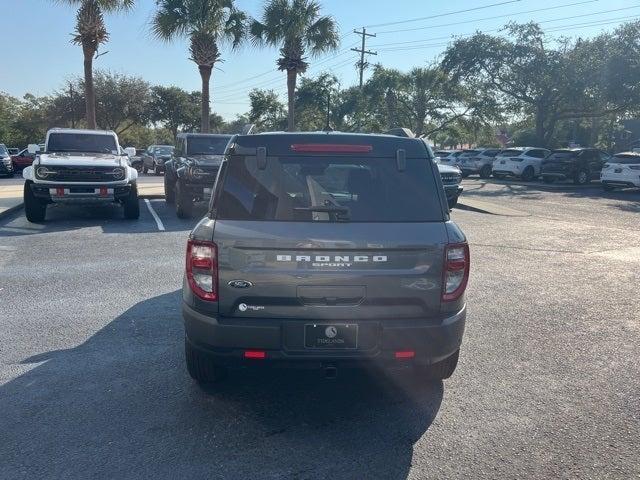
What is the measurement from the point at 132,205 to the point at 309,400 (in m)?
9.60

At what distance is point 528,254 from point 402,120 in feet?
117

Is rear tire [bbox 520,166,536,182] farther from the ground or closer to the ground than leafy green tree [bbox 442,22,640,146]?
closer to the ground

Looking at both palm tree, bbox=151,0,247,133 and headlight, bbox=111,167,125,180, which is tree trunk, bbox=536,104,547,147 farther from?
headlight, bbox=111,167,125,180

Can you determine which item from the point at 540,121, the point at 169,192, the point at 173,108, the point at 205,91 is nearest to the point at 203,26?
the point at 205,91

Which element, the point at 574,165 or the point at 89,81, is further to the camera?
the point at 574,165

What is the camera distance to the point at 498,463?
3.41 m

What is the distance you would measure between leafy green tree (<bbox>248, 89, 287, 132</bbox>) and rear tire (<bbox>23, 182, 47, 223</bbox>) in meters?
37.7

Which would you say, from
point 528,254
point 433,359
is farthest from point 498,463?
point 528,254

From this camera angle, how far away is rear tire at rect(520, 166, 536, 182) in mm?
29045

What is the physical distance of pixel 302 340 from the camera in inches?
143

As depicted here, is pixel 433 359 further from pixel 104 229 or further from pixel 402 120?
pixel 402 120

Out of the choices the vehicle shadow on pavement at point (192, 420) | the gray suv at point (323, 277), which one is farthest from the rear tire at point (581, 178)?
the gray suv at point (323, 277)

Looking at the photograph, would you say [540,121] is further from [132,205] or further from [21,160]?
[21,160]

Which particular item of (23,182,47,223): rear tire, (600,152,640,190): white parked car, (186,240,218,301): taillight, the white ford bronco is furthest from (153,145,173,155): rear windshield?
(186,240,218,301): taillight
